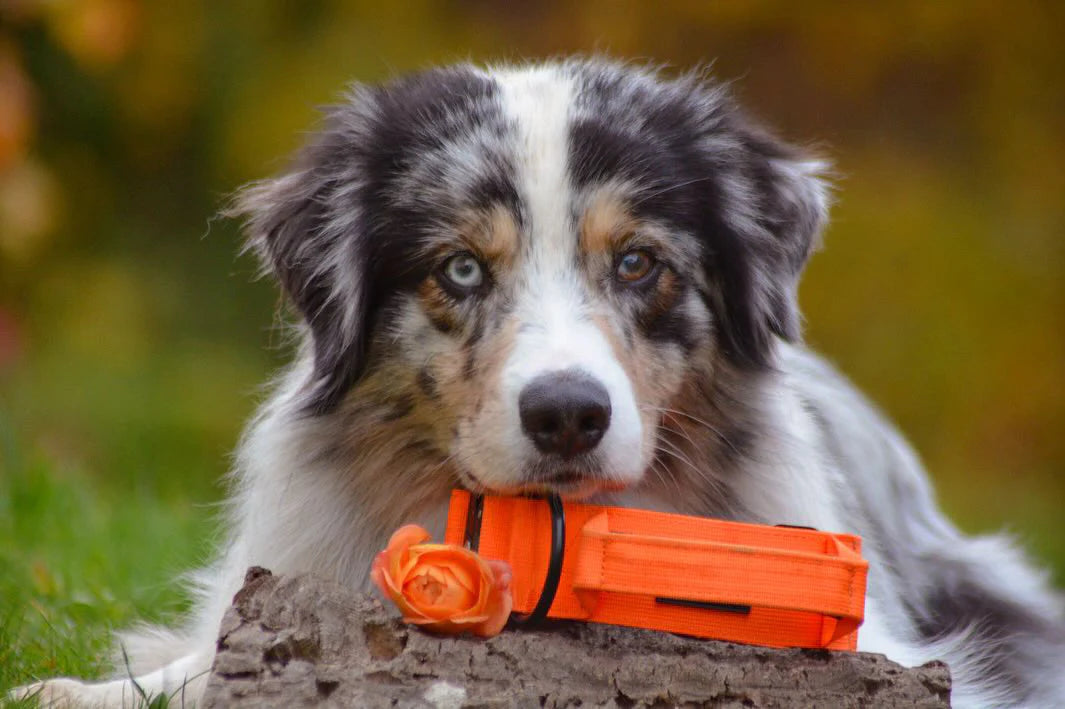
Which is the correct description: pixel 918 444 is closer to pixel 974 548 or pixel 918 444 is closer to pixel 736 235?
pixel 974 548

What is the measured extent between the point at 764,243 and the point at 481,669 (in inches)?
66.4

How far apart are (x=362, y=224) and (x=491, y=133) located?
1.49ft

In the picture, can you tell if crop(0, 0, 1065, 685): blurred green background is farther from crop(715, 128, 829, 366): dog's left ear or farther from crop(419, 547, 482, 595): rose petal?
crop(419, 547, 482, 595): rose petal

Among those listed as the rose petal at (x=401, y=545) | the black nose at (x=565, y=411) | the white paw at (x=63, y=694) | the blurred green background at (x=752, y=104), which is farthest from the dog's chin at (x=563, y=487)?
the blurred green background at (x=752, y=104)

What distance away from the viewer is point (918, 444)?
35.5 feet

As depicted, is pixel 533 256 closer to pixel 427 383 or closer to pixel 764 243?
pixel 427 383

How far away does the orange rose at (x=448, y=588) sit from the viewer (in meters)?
2.96

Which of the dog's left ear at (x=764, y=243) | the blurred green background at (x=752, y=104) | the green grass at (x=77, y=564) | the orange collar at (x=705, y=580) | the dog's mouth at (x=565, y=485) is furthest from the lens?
the blurred green background at (x=752, y=104)

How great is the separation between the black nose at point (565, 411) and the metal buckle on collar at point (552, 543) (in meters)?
0.18

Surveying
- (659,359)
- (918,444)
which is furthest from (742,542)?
(918,444)

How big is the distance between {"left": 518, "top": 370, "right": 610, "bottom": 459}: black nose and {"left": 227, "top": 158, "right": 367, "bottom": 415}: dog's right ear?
80cm

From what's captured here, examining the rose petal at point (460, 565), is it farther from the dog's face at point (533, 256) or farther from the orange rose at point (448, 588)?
the dog's face at point (533, 256)

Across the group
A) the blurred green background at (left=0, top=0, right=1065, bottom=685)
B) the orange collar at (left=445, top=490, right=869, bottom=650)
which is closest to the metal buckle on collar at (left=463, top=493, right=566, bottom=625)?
the orange collar at (left=445, top=490, right=869, bottom=650)

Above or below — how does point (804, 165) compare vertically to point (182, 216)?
below
